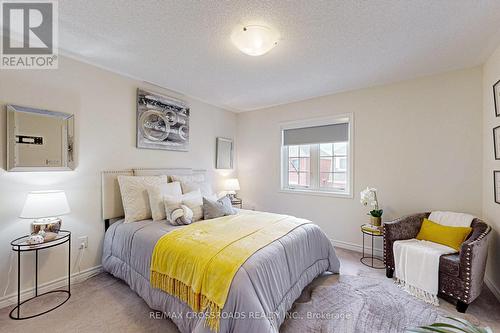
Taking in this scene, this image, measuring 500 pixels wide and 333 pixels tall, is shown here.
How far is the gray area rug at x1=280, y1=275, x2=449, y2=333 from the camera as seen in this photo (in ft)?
5.72

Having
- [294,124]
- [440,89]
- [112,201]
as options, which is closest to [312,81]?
[294,124]

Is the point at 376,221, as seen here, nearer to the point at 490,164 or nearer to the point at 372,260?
the point at 372,260

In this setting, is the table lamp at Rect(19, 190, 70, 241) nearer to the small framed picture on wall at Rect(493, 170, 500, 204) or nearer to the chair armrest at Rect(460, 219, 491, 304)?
the chair armrest at Rect(460, 219, 491, 304)

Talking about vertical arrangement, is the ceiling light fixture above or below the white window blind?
above

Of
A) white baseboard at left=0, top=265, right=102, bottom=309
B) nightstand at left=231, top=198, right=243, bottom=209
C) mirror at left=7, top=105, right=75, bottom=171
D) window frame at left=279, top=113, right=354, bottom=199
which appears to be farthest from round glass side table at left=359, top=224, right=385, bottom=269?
mirror at left=7, top=105, right=75, bottom=171

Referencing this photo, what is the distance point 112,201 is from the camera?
266cm

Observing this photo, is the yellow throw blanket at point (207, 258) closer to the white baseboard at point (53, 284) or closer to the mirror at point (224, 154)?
the white baseboard at point (53, 284)

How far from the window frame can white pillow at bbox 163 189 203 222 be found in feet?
6.17

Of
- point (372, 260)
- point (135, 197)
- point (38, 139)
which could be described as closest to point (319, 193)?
point (372, 260)

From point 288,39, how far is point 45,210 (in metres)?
2.72

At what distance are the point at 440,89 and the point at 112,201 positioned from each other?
14.3ft

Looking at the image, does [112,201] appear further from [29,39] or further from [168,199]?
[29,39]

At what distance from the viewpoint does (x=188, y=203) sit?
2.58 m

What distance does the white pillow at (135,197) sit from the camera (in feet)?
8.20
